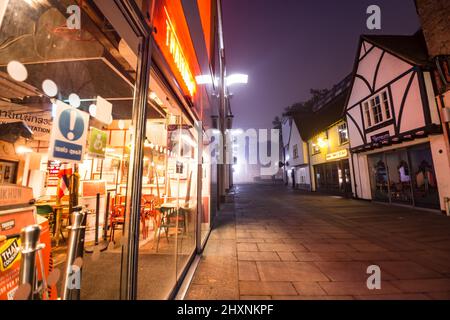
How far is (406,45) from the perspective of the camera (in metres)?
8.99

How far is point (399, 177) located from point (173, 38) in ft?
37.9

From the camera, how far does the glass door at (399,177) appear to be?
8.56 m

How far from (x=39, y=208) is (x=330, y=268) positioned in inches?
197

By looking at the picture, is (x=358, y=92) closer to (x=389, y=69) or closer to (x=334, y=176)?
(x=389, y=69)

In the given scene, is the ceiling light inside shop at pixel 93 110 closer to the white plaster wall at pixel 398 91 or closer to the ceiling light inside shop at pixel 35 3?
the ceiling light inside shop at pixel 35 3

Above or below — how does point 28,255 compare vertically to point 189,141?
below

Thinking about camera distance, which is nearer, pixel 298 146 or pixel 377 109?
pixel 377 109

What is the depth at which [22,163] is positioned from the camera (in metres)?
1.85

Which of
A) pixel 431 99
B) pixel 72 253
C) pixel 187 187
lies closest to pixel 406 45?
pixel 431 99

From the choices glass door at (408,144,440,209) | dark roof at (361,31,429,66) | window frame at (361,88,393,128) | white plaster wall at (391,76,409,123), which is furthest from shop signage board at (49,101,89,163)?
window frame at (361,88,393,128)

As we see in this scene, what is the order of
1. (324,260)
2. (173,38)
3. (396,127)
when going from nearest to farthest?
(173,38), (324,260), (396,127)

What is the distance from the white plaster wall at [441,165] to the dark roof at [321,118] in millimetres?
6566

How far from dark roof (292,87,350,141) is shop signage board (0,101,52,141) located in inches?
603
